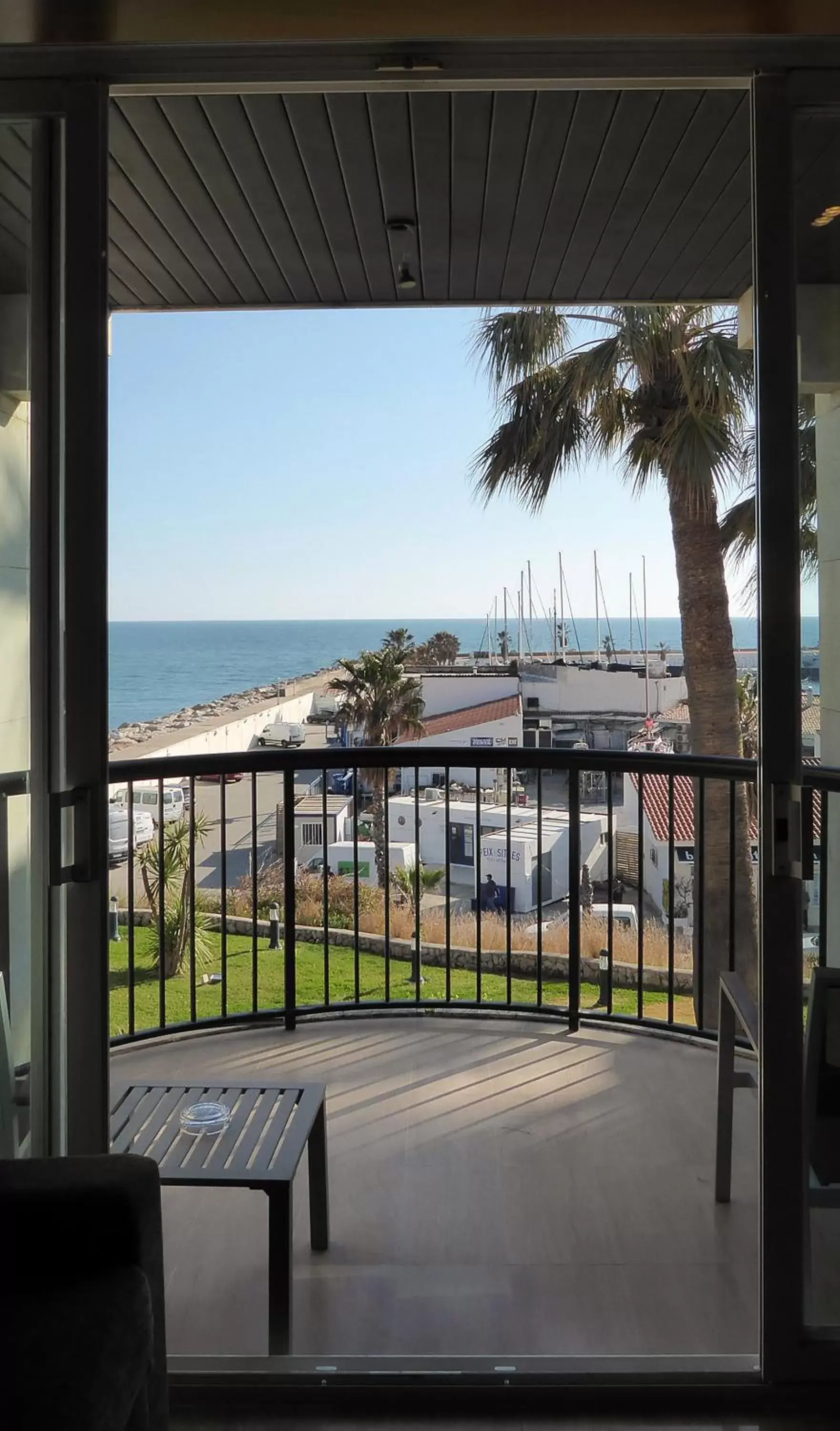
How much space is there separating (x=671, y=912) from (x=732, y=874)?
0.33m

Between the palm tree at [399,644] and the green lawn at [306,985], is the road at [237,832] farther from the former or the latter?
the green lawn at [306,985]

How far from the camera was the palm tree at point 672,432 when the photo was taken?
284 inches

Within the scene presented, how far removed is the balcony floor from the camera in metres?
1.96

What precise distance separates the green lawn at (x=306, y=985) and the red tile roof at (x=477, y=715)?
821 cm

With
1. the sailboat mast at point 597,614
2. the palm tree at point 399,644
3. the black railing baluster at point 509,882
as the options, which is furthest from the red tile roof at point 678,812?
the sailboat mast at point 597,614

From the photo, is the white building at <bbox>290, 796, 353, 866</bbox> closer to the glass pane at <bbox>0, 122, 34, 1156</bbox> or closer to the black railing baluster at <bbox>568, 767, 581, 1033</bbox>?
the black railing baluster at <bbox>568, 767, 581, 1033</bbox>

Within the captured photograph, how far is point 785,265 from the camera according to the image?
1.80 m

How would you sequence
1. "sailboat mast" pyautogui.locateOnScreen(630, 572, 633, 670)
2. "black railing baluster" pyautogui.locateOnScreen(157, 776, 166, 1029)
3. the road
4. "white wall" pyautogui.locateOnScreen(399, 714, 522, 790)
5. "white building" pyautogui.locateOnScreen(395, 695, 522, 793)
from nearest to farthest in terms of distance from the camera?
"black railing baluster" pyautogui.locateOnScreen(157, 776, 166, 1029), the road, "white wall" pyautogui.locateOnScreen(399, 714, 522, 790), "white building" pyautogui.locateOnScreen(395, 695, 522, 793), "sailboat mast" pyautogui.locateOnScreen(630, 572, 633, 670)

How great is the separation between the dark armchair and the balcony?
691mm

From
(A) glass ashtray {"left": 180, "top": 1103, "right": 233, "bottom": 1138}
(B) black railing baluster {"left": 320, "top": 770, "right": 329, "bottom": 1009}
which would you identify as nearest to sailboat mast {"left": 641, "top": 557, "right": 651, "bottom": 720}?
(B) black railing baluster {"left": 320, "top": 770, "right": 329, "bottom": 1009}

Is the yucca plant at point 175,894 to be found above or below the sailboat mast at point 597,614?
below

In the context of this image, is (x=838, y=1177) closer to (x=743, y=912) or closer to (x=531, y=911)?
Answer: (x=743, y=912)

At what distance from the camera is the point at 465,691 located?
1875 cm

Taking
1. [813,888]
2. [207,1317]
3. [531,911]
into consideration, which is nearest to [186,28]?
[813,888]
